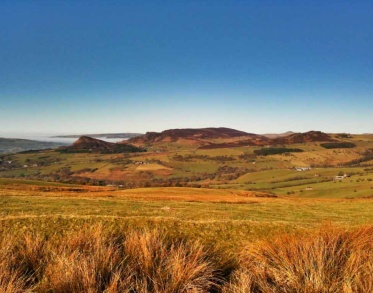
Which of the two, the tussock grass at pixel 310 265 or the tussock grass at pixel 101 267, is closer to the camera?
the tussock grass at pixel 101 267

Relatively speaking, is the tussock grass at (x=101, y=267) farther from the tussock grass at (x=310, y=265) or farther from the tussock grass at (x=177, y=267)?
the tussock grass at (x=310, y=265)

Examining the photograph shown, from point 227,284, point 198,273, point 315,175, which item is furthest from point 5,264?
point 315,175

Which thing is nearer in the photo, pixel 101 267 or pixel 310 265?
pixel 101 267

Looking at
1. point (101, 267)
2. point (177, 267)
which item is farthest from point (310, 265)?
point (101, 267)

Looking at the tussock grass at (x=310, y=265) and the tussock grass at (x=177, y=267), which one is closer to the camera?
the tussock grass at (x=177, y=267)

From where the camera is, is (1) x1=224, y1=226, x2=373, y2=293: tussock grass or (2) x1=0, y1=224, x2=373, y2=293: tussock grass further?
(1) x1=224, y1=226, x2=373, y2=293: tussock grass

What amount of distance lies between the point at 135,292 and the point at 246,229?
31.9 feet

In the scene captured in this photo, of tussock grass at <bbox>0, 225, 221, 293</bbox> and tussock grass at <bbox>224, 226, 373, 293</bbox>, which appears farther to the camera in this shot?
tussock grass at <bbox>224, 226, 373, 293</bbox>

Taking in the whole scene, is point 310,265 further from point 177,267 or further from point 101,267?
point 101,267

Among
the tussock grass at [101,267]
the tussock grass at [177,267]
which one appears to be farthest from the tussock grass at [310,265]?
the tussock grass at [101,267]

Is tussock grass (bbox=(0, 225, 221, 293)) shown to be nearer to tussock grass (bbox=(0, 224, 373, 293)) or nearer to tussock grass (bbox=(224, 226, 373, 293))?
tussock grass (bbox=(0, 224, 373, 293))

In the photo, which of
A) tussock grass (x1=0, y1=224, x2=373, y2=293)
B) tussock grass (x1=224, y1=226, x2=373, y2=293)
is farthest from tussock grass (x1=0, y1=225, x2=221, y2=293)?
tussock grass (x1=224, y1=226, x2=373, y2=293)

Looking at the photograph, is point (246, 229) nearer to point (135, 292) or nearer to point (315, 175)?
point (135, 292)

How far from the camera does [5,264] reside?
6.48 meters
